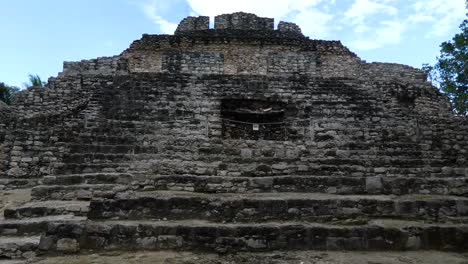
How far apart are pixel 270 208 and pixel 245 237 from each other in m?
0.56

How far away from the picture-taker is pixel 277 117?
8281mm

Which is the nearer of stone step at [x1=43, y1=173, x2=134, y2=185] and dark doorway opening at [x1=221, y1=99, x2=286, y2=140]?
stone step at [x1=43, y1=173, x2=134, y2=185]

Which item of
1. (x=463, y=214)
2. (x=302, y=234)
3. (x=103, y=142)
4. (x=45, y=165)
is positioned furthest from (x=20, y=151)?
(x=463, y=214)

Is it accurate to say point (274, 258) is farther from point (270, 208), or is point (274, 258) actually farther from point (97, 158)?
point (97, 158)

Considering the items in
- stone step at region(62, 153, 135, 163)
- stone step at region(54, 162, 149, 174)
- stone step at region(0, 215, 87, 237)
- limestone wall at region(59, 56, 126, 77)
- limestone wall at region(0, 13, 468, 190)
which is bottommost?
stone step at region(0, 215, 87, 237)

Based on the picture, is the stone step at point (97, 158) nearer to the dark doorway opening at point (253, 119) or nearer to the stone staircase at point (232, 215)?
the stone staircase at point (232, 215)

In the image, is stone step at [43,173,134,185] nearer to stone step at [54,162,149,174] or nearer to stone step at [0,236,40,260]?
stone step at [54,162,149,174]

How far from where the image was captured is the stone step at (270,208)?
4805 mm

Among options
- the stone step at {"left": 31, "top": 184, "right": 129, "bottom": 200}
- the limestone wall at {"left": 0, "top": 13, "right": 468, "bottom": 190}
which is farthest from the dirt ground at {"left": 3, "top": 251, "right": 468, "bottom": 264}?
the limestone wall at {"left": 0, "top": 13, "right": 468, "bottom": 190}

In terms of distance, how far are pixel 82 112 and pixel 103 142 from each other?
1651 millimetres

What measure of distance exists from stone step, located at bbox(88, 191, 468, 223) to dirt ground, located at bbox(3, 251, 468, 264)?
548mm

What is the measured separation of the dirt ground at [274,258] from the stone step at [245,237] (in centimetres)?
10

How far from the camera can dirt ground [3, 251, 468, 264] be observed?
409cm

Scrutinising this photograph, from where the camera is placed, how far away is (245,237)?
4430mm
